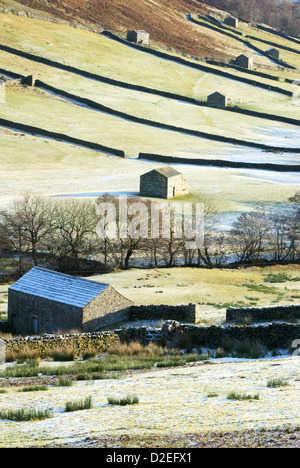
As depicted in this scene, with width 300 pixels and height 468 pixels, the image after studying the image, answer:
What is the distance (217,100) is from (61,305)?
63014mm

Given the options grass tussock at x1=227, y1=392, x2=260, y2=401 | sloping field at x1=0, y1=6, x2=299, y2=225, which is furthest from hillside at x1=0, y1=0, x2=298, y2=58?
grass tussock at x1=227, y1=392, x2=260, y2=401

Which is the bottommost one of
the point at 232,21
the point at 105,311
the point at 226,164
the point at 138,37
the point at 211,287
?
the point at 211,287

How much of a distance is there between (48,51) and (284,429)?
3397 inches

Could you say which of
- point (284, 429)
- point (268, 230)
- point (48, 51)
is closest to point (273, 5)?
point (48, 51)

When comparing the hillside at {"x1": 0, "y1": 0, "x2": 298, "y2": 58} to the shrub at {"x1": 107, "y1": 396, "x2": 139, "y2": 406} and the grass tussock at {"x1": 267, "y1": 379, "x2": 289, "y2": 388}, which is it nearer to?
the grass tussock at {"x1": 267, "y1": 379, "x2": 289, "y2": 388}

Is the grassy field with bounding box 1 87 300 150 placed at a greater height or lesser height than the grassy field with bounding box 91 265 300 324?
greater

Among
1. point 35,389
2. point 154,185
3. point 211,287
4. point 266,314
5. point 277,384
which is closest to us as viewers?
point 277,384

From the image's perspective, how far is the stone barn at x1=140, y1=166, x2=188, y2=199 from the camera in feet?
171

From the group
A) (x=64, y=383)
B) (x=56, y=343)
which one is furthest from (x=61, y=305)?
(x=64, y=383)

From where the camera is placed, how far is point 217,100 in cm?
8469

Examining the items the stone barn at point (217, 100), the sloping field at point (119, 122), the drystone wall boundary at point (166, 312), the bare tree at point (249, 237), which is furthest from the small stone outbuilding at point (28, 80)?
the drystone wall boundary at point (166, 312)

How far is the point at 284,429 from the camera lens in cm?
1094

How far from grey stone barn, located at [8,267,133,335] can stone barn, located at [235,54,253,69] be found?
83675mm

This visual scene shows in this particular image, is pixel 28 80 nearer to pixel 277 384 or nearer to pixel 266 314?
pixel 266 314
